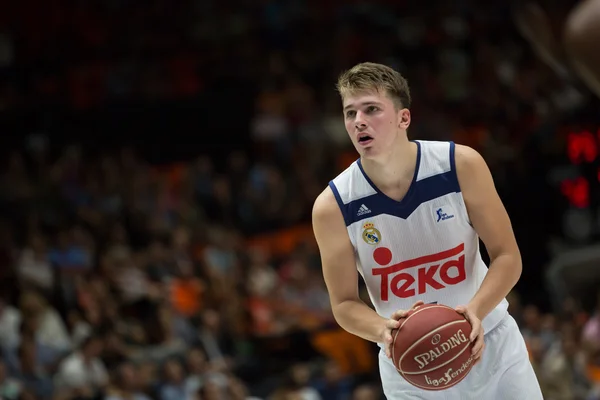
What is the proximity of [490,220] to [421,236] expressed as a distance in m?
0.35

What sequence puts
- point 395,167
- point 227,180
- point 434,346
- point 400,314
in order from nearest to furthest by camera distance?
point 434,346 < point 400,314 < point 395,167 < point 227,180

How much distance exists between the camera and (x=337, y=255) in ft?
16.6

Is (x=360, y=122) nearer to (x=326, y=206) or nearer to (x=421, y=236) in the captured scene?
(x=326, y=206)

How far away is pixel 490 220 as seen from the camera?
16.0 ft

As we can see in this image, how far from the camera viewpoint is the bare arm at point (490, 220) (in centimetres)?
483

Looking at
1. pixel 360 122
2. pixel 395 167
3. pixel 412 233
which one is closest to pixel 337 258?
pixel 412 233

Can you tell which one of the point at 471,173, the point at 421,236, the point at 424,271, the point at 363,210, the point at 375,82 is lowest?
the point at 424,271

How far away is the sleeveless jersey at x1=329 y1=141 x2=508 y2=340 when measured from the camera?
499 centimetres

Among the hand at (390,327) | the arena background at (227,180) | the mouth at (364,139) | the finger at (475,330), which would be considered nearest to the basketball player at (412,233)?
the mouth at (364,139)

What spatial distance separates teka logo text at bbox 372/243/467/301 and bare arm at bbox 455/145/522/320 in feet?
0.58

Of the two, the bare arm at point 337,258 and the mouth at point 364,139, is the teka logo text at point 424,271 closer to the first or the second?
the bare arm at point 337,258

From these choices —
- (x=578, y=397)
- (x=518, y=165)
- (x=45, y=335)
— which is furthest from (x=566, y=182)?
(x=45, y=335)

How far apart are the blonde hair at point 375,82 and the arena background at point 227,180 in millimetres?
4536

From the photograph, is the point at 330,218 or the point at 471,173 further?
the point at 330,218
